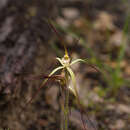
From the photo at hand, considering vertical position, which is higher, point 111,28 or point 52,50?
point 111,28

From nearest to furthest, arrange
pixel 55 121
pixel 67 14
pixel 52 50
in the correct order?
1. pixel 55 121
2. pixel 52 50
3. pixel 67 14

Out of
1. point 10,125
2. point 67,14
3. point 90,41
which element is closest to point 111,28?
point 90,41

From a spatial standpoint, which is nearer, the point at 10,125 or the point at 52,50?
the point at 10,125

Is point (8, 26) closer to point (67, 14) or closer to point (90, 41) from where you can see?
point (90, 41)

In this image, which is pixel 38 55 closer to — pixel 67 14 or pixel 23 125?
pixel 23 125

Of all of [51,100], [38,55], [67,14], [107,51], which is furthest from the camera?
[67,14]

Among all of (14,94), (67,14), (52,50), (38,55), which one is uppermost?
(67,14)
